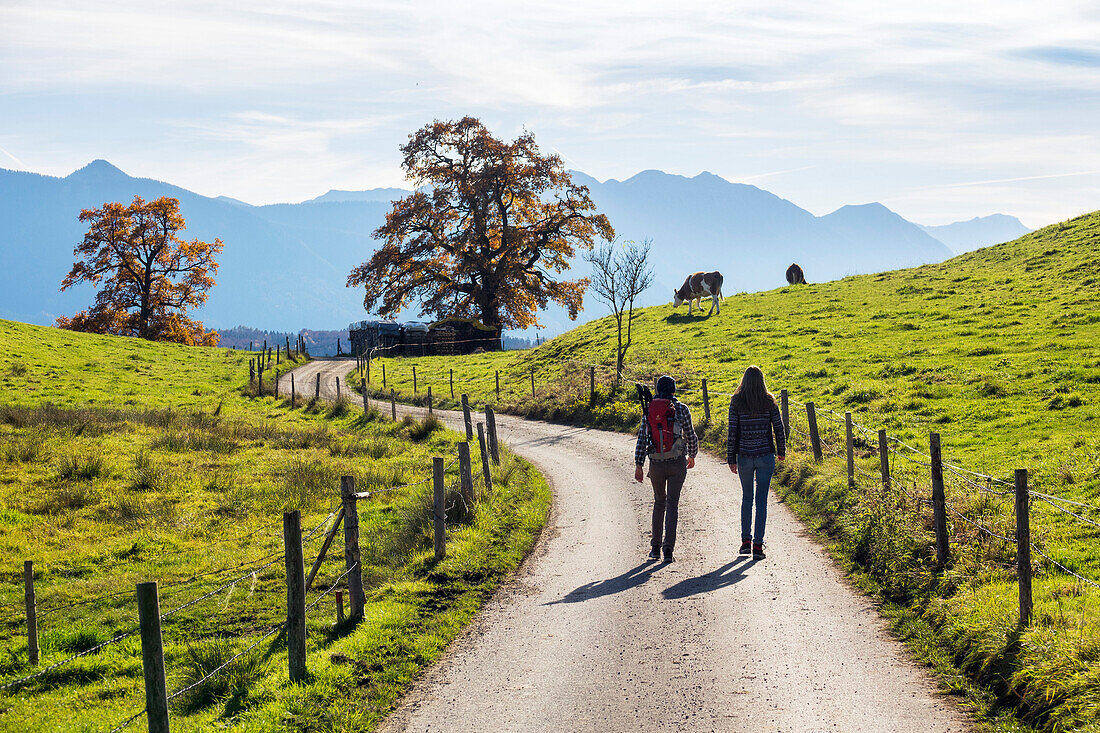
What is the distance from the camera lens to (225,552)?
14.9 meters

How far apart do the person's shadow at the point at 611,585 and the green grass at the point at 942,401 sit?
2.85 metres

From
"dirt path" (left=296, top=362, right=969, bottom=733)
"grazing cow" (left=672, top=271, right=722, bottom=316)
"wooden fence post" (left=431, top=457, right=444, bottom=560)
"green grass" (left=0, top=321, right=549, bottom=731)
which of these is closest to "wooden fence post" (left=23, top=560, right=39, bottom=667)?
"green grass" (left=0, top=321, right=549, bottom=731)

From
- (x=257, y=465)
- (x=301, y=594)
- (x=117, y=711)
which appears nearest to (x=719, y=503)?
(x=301, y=594)

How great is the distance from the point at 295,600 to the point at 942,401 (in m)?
18.0

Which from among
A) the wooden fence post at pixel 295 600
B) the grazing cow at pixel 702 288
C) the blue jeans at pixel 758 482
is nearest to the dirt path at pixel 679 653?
the blue jeans at pixel 758 482

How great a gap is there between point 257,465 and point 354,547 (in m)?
14.7

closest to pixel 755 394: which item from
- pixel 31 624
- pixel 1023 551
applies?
pixel 1023 551

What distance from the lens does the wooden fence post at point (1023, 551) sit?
7.25 meters

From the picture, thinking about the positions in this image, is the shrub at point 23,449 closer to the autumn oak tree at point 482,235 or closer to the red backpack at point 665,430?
the red backpack at point 665,430

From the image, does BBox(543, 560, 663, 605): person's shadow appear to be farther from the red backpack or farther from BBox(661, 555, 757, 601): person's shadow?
the red backpack

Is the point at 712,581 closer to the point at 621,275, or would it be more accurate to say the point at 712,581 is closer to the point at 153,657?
the point at 153,657

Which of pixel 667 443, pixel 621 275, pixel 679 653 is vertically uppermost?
pixel 621 275

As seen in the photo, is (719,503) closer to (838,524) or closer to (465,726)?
(838,524)

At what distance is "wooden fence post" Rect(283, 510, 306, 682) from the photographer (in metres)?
7.63
